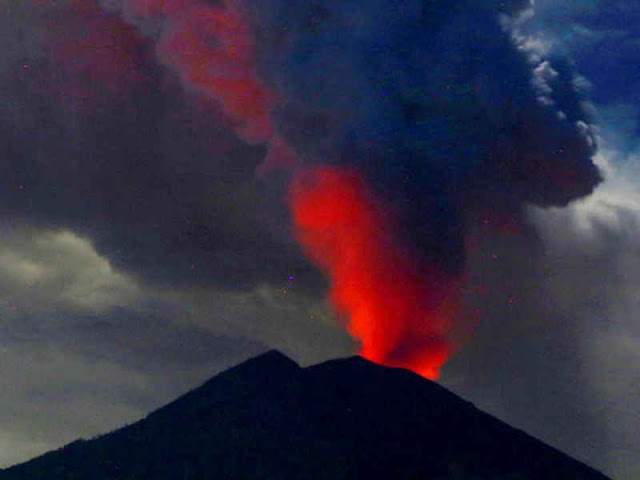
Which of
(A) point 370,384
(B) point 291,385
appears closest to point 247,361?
(B) point 291,385

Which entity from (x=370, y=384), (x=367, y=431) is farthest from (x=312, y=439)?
(x=370, y=384)

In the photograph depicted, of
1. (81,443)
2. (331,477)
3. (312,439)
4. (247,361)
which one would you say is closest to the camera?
(331,477)

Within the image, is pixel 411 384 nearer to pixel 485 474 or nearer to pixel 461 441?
pixel 461 441

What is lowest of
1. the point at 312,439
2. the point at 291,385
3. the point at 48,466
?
the point at 48,466

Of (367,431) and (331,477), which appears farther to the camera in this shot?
(367,431)

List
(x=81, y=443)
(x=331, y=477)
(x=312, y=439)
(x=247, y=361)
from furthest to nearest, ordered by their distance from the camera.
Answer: (x=247, y=361), (x=81, y=443), (x=312, y=439), (x=331, y=477)

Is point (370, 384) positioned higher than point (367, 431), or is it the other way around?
point (370, 384)
